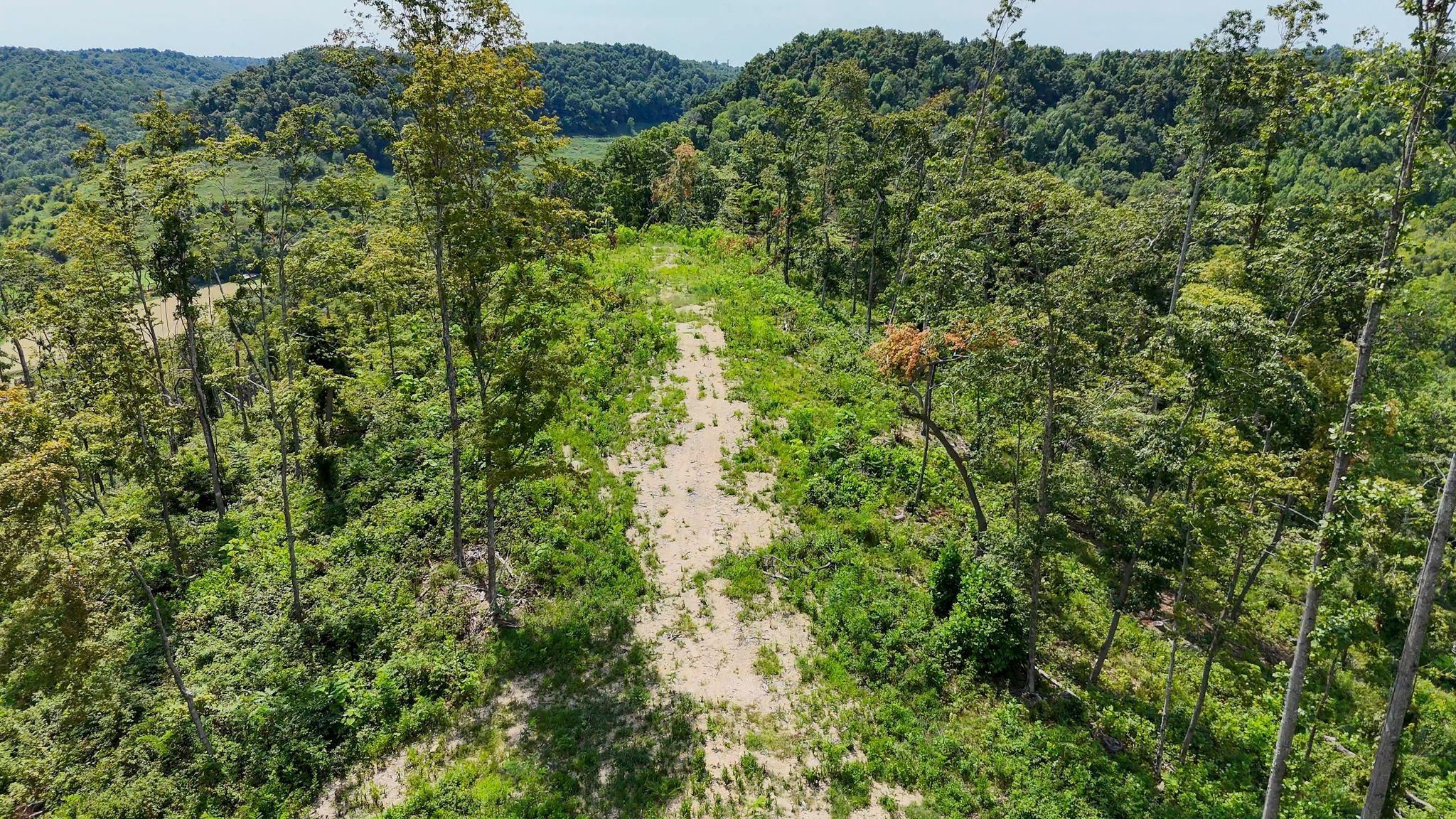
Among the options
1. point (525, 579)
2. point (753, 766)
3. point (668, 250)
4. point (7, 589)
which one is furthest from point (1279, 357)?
point (668, 250)

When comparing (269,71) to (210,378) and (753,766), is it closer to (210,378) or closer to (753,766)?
(210,378)

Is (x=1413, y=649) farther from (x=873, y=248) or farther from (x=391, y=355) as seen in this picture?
(x=391, y=355)

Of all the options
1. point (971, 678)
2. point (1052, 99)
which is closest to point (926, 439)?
point (971, 678)

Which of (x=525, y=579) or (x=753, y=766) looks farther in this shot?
(x=525, y=579)

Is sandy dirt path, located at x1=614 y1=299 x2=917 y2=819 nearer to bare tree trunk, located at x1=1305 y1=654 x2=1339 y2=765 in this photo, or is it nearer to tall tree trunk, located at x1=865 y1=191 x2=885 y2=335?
bare tree trunk, located at x1=1305 y1=654 x2=1339 y2=765

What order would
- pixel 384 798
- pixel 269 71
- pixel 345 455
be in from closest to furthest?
1. pixel 384 798
2. pixel 345 455
3. pixel 269 71

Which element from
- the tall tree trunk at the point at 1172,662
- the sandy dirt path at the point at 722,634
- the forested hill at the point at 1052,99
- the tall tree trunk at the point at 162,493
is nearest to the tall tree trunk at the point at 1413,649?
the tall tree trunk at the point at 1172,662
